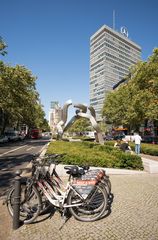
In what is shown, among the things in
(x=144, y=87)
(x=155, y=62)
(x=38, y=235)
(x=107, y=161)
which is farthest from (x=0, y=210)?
(x=144, y=87)

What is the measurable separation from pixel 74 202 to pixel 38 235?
1.07m

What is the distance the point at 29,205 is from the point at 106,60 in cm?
13715

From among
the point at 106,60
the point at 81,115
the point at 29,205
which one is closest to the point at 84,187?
the point at 29,205

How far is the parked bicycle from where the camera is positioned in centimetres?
482

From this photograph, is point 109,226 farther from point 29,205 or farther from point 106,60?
point 106,60

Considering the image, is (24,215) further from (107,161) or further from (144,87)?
(144,87)

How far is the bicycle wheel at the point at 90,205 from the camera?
490 centimetres

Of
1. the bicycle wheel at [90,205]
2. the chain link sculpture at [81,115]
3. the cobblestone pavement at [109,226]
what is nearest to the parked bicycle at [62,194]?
the bicycle wheel at [90,205]

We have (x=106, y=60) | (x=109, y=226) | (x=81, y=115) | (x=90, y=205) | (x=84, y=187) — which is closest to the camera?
(x=109, y=226)

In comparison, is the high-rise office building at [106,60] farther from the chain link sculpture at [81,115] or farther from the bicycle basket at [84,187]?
the bicycle basket at [84,187]

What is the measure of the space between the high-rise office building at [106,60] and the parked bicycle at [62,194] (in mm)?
124033

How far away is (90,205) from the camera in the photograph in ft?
16.6

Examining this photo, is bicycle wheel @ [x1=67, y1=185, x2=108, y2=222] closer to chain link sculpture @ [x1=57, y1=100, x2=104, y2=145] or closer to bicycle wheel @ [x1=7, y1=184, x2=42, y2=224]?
bicycle wheel @ [x1=7, y1=184, x2=42, y2=224]

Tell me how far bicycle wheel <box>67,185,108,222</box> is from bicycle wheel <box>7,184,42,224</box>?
711 mm
